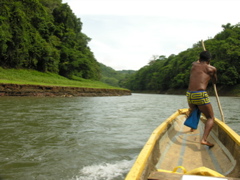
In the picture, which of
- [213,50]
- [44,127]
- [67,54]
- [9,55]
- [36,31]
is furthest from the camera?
[213,50]

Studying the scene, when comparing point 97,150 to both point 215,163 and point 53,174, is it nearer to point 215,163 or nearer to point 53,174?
point 53,174

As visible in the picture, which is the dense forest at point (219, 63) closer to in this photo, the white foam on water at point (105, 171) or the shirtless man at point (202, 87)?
the shirtless man at point (202, 87)

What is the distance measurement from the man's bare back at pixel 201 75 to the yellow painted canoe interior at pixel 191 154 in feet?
3.60

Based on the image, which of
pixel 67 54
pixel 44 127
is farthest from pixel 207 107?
pixel 67 54

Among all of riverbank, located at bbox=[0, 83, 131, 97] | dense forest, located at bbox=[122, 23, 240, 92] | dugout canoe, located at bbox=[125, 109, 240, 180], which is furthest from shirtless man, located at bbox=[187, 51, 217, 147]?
dense forest, located at bbox=[122, 23, 240, 92]

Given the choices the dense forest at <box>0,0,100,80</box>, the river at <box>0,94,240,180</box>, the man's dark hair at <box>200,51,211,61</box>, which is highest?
the dense forest at <box>0,0,100,80</box>

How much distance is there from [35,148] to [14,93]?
63.5 feet

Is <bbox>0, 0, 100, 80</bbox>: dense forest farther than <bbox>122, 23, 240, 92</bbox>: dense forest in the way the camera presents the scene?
No

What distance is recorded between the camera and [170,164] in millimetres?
3439

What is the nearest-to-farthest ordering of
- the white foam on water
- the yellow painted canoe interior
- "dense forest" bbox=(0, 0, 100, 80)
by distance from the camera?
the yellow painted canoe interior, the white foam on water, "dense forest" bbox=(0, 0, 100, 80)

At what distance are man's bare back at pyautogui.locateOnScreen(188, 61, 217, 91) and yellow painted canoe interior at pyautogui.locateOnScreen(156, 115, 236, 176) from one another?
1.10m

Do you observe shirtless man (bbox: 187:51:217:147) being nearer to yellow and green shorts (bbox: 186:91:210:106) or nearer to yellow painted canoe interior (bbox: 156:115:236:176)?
yellow and green shorts (bbox: 186:91:210:106)

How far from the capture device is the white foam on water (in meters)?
3.72

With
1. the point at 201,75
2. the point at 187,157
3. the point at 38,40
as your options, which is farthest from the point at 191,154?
the point at 38,40
